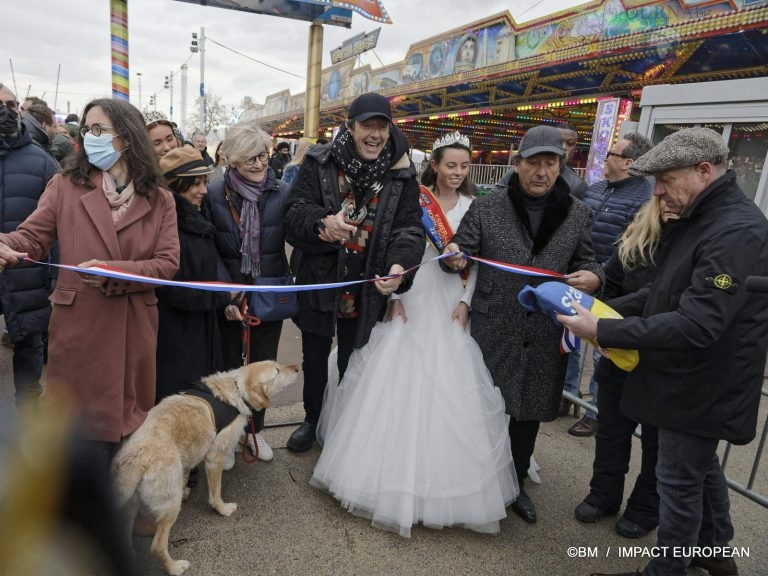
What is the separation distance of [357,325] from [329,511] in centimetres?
108

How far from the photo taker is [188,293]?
8.41ft

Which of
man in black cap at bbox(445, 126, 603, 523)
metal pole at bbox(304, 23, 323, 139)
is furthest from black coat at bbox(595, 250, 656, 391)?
metal pole at bbox(304, 23, 323, 139)

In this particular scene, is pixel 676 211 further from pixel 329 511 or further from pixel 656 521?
pixel 329 511

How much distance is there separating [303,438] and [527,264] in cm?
190

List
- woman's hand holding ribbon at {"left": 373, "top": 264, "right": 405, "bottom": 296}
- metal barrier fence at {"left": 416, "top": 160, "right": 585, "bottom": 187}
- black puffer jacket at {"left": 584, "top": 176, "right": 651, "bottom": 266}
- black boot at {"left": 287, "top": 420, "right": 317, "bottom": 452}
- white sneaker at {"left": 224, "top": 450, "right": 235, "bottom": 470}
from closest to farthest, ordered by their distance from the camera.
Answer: woman's hand holding ribbon at {"left": 373, "top": 264, "right": 405, "bottom": 296} → white sneaker at {"left": 224, "top": 450, "right": 235, "bottom": 470} → black boot at {"left": 287, "top": 420, "right": 317, "bottom": 452} → black puffer jacket at {"left": 584, "top": 176, "right": 651, "bottom": 266} → metal barrier fence at {"left": 416, "top": 160, "right": 585, "bottom": 187}

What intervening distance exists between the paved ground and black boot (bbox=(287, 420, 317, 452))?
0.12m

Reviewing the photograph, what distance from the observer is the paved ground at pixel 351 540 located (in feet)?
7.66

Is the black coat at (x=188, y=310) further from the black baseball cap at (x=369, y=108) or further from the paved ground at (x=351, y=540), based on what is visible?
the black baseball cap at (x=369, y=108)

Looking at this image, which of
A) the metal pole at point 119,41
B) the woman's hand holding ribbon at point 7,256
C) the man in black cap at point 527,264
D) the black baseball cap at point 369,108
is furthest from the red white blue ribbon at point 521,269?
the metal pole at point 119,41

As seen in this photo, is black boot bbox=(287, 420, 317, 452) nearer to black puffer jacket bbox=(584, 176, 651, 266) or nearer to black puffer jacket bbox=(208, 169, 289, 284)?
black puffer jacket bbox=(208, 169, 289, 284)

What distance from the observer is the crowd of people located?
1983 mm

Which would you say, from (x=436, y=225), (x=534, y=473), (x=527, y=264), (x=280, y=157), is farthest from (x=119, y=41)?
(x=534, y=473)

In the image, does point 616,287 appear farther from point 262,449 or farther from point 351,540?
point 262,449

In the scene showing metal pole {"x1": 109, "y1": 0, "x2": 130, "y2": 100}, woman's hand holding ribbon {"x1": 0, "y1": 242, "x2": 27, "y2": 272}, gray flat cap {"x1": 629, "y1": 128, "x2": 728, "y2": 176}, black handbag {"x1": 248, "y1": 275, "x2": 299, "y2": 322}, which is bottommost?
black handbag {"x1": 248, "y1": 275, "x2": 299, "y2": 322}
